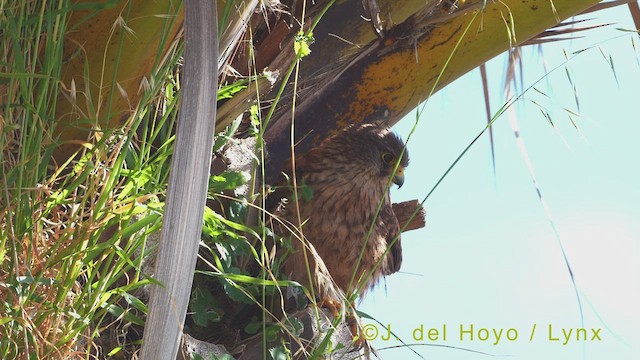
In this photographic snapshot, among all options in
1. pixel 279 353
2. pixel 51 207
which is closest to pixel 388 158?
pixel 279 353

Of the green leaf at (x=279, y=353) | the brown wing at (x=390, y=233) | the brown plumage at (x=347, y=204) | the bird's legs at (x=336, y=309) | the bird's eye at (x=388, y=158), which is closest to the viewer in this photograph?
the green leaf at (x=279, y=353)

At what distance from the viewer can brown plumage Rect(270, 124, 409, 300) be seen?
394cm

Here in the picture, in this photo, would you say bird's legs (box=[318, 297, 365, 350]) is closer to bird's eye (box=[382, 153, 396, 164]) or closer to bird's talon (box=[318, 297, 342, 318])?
bird's talon (box=[318, 297, 342, 318])

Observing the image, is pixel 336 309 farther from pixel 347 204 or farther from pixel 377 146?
pixel 377 146

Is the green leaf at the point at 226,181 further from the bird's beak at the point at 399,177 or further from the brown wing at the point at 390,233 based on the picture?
the bird's beak at the point at 399,177

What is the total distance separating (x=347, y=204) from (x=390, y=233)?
0.89 feet

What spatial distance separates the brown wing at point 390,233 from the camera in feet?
13.9

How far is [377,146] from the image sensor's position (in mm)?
4387

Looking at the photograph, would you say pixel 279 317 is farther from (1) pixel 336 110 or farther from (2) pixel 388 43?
(2) pixel 388 43

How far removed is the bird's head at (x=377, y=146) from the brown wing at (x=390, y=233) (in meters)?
0.17

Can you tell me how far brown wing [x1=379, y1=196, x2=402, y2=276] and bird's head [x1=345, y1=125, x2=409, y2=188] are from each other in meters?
0.17

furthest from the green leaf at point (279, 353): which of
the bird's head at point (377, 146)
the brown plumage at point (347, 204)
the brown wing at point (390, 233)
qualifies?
the bird's head at point (377, 146)

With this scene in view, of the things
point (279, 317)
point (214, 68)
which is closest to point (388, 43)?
point (279, 317)

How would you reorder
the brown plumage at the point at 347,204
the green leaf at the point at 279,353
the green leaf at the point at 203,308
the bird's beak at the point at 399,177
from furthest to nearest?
the bird's beak at the point at 399,177 < the brown plumage at the point at 347,204 < the green leaf at the point at 203,308 < the green leaf at the point at 279,353
